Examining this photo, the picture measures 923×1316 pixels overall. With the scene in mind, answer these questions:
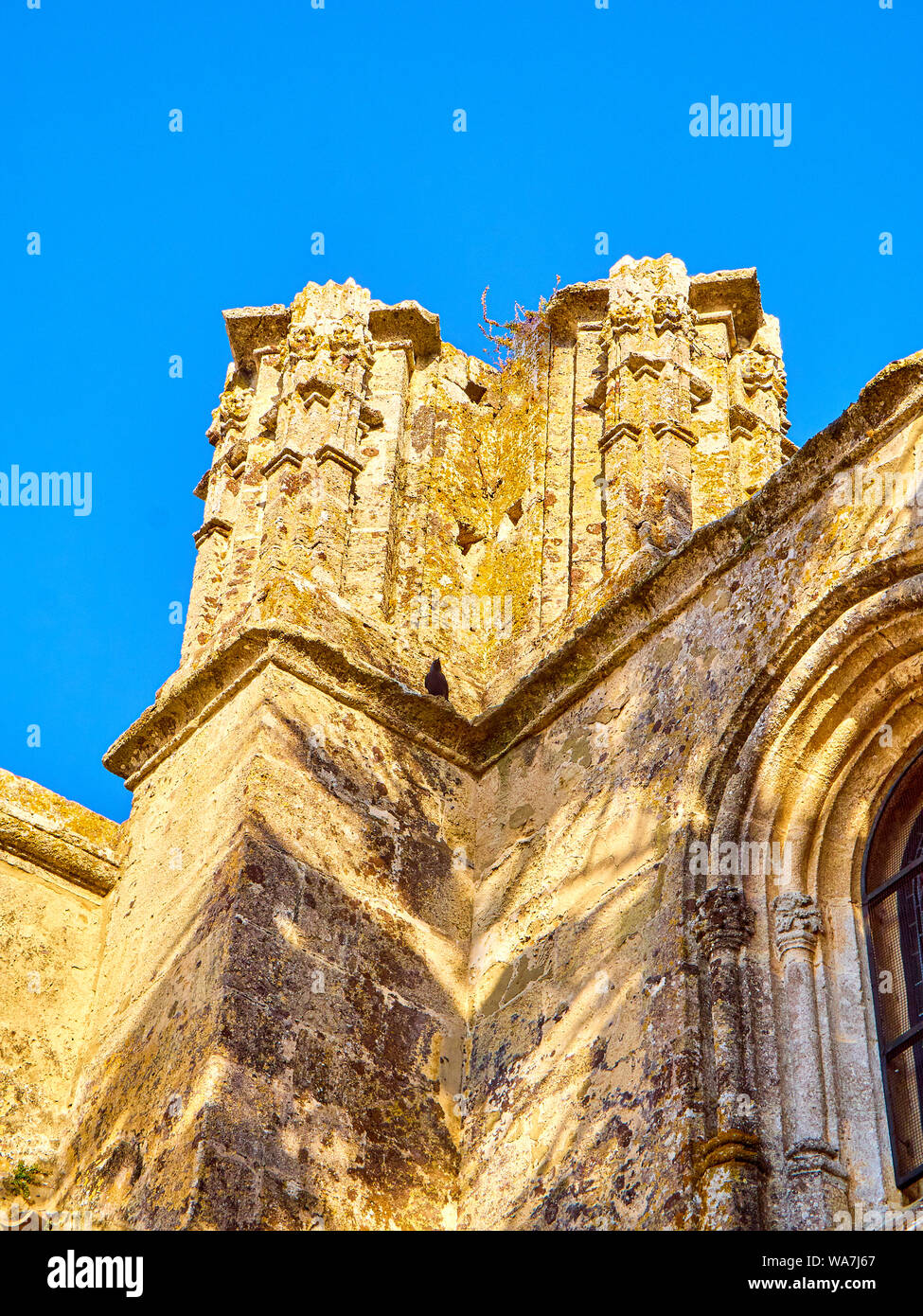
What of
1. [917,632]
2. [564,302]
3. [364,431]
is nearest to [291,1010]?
[917,632]

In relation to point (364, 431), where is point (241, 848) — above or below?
below

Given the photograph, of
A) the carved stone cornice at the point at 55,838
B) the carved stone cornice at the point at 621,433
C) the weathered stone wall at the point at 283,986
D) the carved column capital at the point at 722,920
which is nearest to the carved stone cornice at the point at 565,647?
the weathered stone wall at the point at 283,986

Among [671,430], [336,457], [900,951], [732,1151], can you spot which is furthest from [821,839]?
[336,457]

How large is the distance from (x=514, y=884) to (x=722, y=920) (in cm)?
168

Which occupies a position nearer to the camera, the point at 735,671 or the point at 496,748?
the point at 735,671

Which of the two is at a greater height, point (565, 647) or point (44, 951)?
point (565, 647)

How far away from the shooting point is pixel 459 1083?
7523 mm

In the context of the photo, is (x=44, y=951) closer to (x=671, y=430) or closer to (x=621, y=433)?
(x=621, y=433)

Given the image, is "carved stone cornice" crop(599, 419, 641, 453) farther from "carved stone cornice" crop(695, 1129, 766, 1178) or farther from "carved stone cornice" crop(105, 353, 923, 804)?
"carved stone cornice" crop(695, 1129, 766, 1178)

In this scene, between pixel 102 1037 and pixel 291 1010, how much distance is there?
3.94 feet

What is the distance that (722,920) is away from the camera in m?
6.52

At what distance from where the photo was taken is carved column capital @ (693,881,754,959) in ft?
21.3
